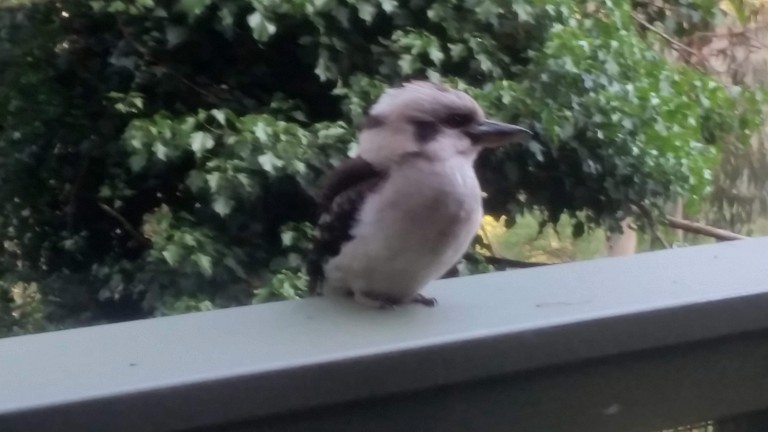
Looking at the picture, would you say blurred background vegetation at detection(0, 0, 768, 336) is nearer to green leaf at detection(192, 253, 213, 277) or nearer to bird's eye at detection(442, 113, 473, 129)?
green leaf at detection(192, 253, 213, 277)

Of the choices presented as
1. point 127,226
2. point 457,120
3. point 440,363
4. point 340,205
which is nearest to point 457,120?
point 457,120

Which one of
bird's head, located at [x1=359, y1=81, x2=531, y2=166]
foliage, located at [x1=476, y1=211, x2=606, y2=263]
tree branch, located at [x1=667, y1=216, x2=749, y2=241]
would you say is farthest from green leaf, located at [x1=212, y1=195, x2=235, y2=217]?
tree branch, located at [x1=667, y1=216, x2=749, y2=241]

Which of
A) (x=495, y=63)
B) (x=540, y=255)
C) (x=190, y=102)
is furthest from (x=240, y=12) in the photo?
(x=540, y=255)

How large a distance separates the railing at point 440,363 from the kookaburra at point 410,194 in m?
0.03

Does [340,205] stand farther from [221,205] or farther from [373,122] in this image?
[221,205]

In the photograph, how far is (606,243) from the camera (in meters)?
1.59

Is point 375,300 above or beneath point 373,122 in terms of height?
beneath

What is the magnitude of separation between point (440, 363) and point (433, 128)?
227 mm

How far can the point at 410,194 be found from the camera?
0.75 meters

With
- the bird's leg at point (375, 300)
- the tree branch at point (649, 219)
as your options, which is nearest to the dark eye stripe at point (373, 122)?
the bird's leg at point (375, 300)

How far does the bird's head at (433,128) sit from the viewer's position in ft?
2.51

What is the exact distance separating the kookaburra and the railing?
31 mm

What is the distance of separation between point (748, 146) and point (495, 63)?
0.61m

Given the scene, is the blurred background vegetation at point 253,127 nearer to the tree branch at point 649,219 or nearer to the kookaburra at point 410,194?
the tree branch at point 649,219
